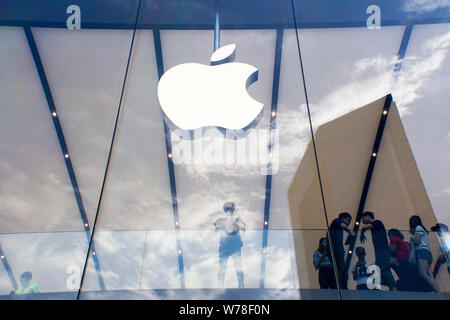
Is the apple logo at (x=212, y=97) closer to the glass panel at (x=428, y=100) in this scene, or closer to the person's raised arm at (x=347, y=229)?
the person's raised arm at (x=347, y=229)

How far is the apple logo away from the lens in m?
3.04

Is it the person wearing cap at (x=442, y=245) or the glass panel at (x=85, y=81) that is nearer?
the person wearing cap at (x=442, y=245)

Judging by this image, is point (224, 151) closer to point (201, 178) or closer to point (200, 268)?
point (201, 178)

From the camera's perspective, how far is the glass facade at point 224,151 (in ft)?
5.98

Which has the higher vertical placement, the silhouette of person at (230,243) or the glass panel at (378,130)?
the glass panel at (378,130)

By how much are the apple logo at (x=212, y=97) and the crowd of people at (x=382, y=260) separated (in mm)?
1517

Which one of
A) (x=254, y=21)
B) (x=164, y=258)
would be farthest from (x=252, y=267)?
(x=254, y=21)

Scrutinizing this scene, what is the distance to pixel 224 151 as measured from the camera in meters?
3.32

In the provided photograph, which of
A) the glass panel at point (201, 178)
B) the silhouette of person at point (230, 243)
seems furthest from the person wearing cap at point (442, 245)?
the silhouette of person at point (230, 243)

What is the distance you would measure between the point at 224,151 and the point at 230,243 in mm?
1469

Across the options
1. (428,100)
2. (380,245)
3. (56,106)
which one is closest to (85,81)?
(56,106)

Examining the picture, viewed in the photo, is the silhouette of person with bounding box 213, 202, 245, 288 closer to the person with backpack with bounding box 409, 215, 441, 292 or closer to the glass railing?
the glass railing

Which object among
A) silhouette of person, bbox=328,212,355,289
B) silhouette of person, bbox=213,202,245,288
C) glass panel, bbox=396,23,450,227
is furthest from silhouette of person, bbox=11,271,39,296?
glass panel, bbox=396,23,450,227
